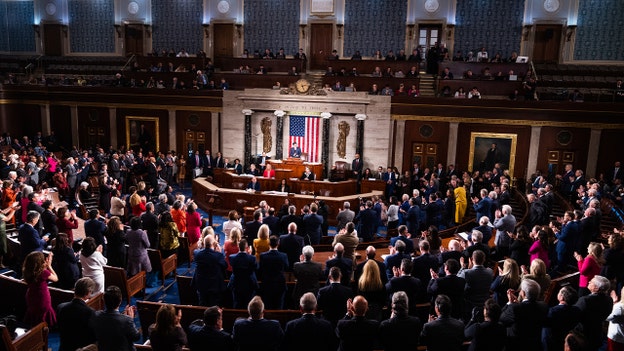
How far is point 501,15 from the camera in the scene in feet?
69.3

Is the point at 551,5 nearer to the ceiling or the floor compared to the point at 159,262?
nearer to the ceiling

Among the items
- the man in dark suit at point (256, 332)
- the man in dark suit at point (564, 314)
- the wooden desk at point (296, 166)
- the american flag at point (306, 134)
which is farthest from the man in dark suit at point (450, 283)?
the american flag at point (306, 134)

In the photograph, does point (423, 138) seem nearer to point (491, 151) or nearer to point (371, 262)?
point (491, 151)

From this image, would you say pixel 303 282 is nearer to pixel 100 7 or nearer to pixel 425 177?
pixel 425 177

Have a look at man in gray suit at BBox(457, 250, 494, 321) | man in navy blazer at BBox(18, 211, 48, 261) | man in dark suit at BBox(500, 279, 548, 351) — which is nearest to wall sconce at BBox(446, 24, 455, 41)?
man in gray suit at BBox(457, 250, 494, 321)

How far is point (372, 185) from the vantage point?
656 inches

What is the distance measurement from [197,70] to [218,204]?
28.2 feet

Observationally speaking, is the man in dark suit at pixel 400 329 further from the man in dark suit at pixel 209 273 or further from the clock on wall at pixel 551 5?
the clock on wall at pixel 551 5

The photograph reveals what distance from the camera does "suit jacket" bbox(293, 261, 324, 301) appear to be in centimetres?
617

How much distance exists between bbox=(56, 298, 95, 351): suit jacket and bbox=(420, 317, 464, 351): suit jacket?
10.9ft

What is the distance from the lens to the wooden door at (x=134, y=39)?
24580mm

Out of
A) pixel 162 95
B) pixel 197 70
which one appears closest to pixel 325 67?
pixel 197 70

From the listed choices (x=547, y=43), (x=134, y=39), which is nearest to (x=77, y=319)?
(x=547, y=43)

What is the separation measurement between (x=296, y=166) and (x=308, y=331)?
13.2 m
